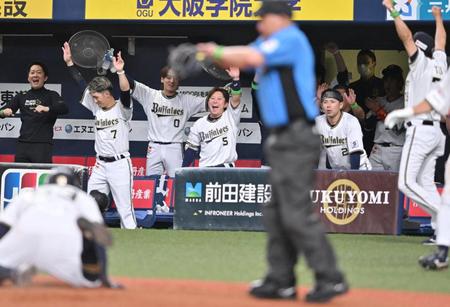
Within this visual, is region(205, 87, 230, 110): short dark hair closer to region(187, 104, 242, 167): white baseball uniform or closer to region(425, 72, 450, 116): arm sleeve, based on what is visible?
region(187, 104, 242, 167): white baseball uniform

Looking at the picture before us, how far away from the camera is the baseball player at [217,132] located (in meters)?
13.7

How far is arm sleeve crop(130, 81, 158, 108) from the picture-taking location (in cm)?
1412

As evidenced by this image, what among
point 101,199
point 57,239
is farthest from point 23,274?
point 101,199

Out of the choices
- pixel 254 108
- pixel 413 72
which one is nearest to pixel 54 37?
pixel 254 108

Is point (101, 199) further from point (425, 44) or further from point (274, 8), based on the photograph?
point (274, 8)

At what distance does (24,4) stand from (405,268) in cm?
594

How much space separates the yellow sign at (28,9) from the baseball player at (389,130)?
4.03 metres

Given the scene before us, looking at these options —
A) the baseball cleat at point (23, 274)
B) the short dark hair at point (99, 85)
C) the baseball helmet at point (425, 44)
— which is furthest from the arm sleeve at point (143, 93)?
the baseball cleat at point (23, 274)

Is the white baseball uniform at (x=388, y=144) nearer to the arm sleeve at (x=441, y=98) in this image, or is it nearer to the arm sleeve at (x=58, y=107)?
the arm sleeve at (x=58, y=107)

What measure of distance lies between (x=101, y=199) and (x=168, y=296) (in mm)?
6133

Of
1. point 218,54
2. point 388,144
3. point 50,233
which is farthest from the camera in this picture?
point 388,144

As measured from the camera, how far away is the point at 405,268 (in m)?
9.66

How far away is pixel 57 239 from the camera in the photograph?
718 cm

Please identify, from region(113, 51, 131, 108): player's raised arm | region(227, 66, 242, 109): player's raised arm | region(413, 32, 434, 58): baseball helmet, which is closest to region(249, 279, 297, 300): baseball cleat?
region(413, 32, 434, 58): baseball helmet
